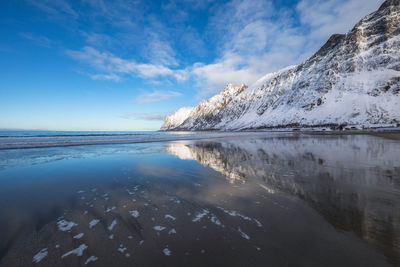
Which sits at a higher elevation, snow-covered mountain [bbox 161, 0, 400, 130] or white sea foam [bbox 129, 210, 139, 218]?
snow-covered mountain [bbox 161, 0, 400, 130]

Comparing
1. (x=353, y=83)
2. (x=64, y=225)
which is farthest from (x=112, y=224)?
(x=353, y=83)

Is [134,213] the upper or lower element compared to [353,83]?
lower

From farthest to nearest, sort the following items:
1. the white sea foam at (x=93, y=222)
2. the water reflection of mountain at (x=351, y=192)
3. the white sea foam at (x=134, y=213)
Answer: the white sea foam at (x=134, y=213)
the white sea foam at (x=93, y=222)
the water reflection of mountain at (x=351, y=192)

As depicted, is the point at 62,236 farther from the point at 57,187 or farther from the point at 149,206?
the point at 57,187

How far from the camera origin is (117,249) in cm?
298

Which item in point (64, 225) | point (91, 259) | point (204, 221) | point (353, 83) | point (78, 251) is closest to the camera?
point (91, 259)

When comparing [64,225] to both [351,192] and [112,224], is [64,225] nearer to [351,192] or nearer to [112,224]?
[112,224]

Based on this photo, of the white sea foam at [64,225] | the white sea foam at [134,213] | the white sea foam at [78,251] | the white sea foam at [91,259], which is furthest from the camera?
the white sea foam at [134,213]

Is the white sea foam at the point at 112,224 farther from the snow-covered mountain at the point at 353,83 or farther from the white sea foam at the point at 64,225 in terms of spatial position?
the snow-covered mountain at the point at 353,83

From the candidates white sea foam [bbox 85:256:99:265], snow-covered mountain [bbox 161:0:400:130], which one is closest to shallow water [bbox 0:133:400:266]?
white sea foam [bbox 85:256:99:265]

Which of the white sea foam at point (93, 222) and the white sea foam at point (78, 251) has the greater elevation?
the white sea foam at point (78, 251)

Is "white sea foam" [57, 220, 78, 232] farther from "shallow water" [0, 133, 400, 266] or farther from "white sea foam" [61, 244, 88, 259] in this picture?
"white sea foam" [61, 244, 88, 259]

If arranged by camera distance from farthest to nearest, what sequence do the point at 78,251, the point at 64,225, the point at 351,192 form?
the point at 351,192, the point at 64,225, the point at 78,251

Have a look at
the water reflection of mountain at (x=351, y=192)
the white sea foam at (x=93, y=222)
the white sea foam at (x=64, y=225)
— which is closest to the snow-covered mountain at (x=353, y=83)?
the water reflection of mountain at (x=351, y=192)
